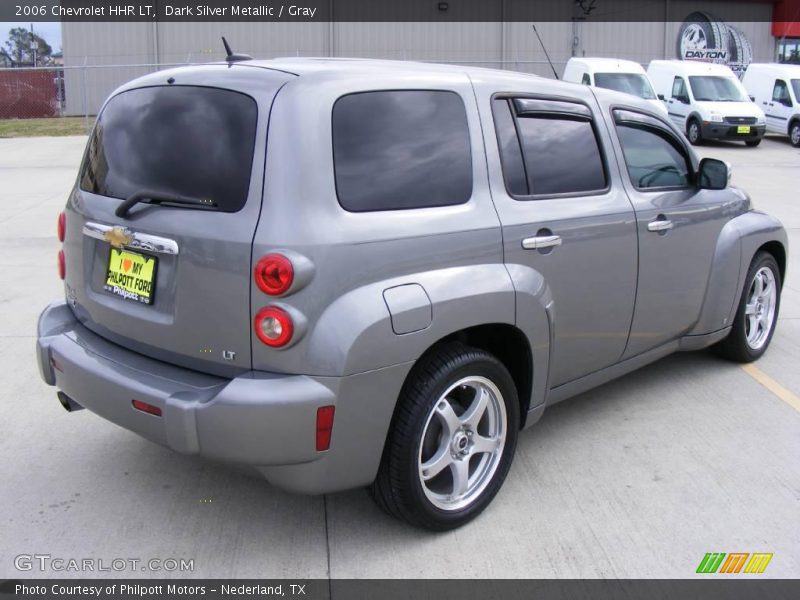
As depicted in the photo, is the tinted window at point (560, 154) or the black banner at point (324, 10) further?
the black banner at point (324, 10)

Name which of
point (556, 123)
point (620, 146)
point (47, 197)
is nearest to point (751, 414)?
point (620, 146)

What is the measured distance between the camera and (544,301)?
142 inches

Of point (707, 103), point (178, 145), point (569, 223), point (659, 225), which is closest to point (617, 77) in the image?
point (707, 103)

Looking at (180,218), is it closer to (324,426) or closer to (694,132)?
(324,426)

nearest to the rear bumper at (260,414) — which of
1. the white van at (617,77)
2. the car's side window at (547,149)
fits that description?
the car's side window at (547,149)

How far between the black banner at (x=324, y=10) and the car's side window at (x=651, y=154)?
2810 centimetres

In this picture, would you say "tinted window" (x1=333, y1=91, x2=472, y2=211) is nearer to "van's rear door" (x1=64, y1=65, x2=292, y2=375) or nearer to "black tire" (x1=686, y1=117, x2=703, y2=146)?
"van's rear door" (x1=64, y1=65, x2=292, y2=375)

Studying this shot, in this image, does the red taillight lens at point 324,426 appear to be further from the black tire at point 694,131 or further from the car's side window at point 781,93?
the car's side window at point 781,93

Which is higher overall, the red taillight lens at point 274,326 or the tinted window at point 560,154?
the tinted window at point 560,154

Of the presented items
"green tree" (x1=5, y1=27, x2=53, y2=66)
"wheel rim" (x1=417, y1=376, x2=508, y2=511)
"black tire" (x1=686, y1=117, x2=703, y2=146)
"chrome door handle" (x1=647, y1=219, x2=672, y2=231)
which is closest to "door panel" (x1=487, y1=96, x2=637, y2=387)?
"chrome door handle" (x1=647, y1=219, x2=672, y2=231)

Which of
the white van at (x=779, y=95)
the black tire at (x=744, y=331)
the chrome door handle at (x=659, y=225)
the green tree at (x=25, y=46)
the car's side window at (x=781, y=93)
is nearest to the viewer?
the chrome door handle at (x=659, y=225)

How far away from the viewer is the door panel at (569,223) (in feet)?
11.8

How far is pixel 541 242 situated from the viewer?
11.9 feet
